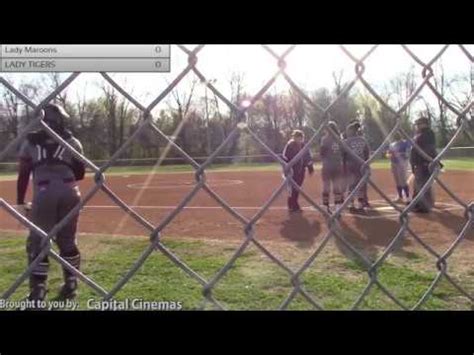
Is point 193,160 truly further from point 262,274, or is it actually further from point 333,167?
point 333,167

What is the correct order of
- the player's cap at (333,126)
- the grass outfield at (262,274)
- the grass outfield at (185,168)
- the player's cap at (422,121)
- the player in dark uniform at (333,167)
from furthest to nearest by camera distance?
the player in dark uniform at (333,167), the grass outfield at (262,274), the grass outfield at (185,168), the player's cap at (422,121), the player's cap at (333,126)

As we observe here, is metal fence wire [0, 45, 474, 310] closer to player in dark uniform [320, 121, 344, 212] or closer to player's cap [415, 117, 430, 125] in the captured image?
player's cap [415, 117, 430, 125]

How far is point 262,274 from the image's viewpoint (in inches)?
99.7

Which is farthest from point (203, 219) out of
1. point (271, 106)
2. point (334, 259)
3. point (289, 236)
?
point (271, 106)

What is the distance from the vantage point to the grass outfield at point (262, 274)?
6.39 ft

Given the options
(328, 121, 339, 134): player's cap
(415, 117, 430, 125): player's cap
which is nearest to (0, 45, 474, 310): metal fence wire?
(328, 121, 339, 134): player's cap

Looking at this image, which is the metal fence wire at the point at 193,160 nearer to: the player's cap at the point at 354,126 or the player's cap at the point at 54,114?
the player's cap at the point at 54,114

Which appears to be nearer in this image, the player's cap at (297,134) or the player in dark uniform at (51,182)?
the player in dark uniform at (51,182)

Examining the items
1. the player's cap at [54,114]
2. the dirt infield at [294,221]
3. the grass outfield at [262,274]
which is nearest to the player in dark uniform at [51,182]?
the player's cap at [54,114]

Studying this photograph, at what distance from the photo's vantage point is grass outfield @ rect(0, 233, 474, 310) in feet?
6.39

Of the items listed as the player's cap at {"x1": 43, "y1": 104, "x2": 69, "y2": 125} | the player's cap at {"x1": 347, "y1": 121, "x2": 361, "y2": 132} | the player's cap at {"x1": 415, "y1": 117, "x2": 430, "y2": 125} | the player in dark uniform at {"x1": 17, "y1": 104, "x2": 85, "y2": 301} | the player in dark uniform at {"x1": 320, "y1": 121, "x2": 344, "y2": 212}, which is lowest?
the player in dark uniform at {"x1": 320, "y1": 121, "x2": 344, "y2": 212}

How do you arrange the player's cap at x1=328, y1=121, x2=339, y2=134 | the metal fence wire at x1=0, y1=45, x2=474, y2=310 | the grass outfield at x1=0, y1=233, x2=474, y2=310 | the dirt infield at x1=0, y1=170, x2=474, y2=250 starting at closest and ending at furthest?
A: the metal fence wire at x1=0, y1=45, x2=474, y2=310
the player's cap at x1=328, y1=121, x2=339, y2=134
the grass outfield at x1=0, y1=233, x2=474, y2=310
the dirt infield at x1=0, y1=170, x2=474, y2=250
